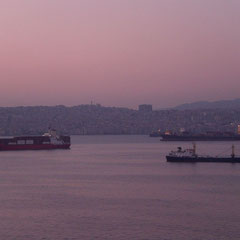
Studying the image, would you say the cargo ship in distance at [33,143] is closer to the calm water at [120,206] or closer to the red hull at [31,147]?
the red hull at [31,147]

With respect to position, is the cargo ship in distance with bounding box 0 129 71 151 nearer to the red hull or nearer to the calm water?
the red hull

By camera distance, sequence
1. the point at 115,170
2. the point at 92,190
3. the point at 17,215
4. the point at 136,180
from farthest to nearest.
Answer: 1. the point at 115,170
2. the point at 136,180
3. the point at 92,190
4. the point at 17,215

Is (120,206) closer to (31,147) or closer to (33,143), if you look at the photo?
(31,147)

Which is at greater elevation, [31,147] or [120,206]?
[31,147]

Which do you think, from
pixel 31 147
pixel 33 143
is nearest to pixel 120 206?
pixel 31 147

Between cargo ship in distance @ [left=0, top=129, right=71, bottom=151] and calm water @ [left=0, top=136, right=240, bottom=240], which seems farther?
cargo ship in distance @ [left=0, top=129, right=71, bottom=151]

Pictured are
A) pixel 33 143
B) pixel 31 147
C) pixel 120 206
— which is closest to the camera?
→ pixel 120 206

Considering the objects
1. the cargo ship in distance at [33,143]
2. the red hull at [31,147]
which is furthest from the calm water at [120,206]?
the cargo ship in distance at [33,143]

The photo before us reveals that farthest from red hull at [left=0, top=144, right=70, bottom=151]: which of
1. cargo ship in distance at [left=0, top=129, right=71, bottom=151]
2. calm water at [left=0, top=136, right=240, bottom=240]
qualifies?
calm water at [left=0, top=136, right=240, bottom=240]

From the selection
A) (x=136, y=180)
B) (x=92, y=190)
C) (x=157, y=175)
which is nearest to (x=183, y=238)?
(x=92, y=190)

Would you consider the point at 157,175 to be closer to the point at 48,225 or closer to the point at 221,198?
the point at 221,198

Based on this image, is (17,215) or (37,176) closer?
(17,215)
